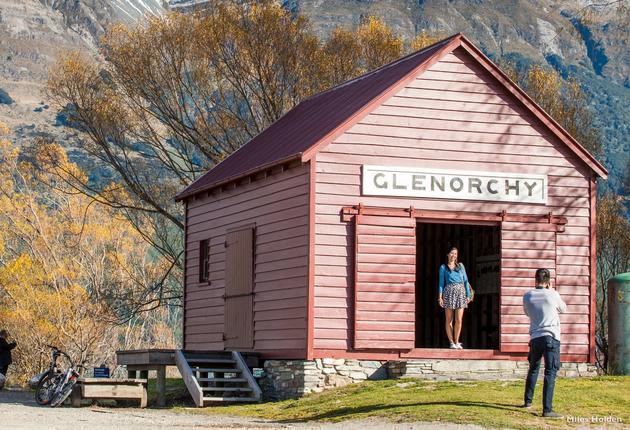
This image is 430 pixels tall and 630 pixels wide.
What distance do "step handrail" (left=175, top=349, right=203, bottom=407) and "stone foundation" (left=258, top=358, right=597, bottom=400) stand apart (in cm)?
157

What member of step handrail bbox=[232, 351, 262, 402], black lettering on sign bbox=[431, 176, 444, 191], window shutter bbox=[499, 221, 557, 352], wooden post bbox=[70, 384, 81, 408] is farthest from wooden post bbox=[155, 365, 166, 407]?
window shutter bbox=[499, 221, 557, 352]

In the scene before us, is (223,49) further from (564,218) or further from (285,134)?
(564,218)

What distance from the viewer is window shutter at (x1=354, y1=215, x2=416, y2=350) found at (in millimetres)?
22234

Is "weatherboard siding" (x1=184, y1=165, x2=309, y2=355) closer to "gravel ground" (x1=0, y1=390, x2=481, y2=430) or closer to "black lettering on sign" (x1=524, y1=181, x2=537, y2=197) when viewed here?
"gravel ground" (x1=0, y1=390, x2=481, y2=430)

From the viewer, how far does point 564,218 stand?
2381cm

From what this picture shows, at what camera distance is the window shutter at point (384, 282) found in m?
22.2

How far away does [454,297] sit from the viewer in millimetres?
22656

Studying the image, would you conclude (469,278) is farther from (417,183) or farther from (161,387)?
(161,387)

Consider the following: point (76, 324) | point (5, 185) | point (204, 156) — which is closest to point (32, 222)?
point (5, 185)

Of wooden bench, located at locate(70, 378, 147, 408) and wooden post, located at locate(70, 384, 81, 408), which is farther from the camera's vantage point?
wooden post, located at locate(70, 384, 81, 408)

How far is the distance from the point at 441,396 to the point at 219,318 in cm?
886

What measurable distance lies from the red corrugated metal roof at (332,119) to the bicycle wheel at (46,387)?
565 cm

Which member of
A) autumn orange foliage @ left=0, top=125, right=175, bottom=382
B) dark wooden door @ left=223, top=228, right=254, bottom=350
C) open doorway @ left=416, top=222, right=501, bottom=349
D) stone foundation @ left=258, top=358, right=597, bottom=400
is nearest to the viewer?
stone foundation @ left=258, top=358, right=597, bottom=400

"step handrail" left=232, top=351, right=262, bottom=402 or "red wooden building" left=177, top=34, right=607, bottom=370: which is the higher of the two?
"red wooden building" left=177, top=34, right=607, bottom=370
